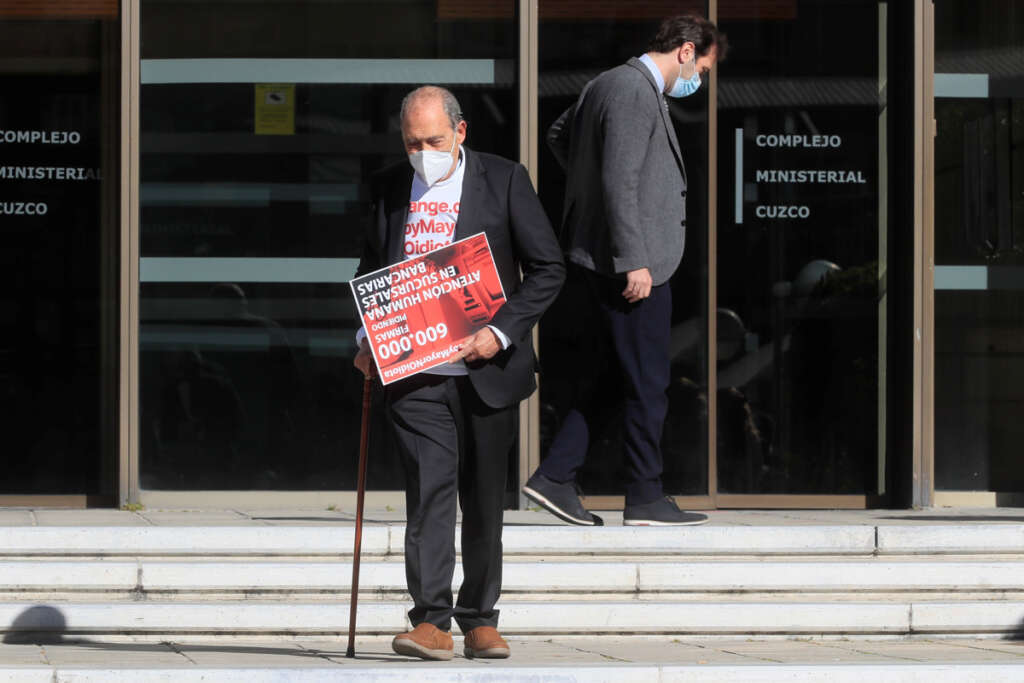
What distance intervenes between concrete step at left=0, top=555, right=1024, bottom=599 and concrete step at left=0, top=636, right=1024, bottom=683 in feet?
0.93

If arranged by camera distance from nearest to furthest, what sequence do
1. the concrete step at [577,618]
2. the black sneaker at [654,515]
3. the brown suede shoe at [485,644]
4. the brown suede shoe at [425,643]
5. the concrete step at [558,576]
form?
the brown suede shoe at [425,643]
the brown suede shoe at [485,644]
the concrete step at [577,618]
the concrete step at [558,576]
the black sneaker at [654,515]

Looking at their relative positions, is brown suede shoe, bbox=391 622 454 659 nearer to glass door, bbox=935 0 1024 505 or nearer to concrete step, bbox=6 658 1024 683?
concrete step, bbox=6 658 1024 683

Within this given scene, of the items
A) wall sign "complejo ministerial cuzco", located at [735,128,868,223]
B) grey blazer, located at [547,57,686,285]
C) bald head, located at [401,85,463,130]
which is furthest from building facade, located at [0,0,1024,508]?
bald head, located at [401,85,463,130]

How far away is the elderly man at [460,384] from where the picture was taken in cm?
527

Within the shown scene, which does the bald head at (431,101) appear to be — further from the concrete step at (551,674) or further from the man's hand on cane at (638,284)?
the concrete step at (551,674)

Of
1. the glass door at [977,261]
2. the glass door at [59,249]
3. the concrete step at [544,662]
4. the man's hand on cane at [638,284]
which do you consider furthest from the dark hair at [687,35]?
the glass door at [59,249]

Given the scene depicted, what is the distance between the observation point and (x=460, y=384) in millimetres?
5375

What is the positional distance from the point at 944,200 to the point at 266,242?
11.6 ft

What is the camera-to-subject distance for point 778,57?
8.59m

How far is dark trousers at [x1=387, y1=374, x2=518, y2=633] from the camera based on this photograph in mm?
5266

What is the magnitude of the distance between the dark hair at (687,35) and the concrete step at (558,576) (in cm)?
211

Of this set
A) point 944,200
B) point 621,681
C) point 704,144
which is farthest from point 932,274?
point 621,681

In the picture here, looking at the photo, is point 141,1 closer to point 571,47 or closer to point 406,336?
point 571,47

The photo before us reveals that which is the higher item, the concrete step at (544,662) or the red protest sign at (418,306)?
the red protest sign at (418,306)
